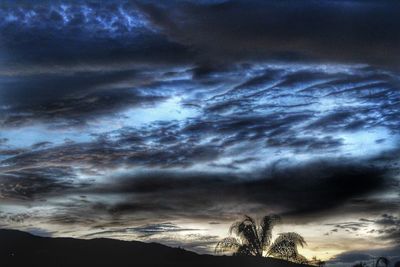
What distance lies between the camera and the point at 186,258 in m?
15.0

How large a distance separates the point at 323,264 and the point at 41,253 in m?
14.8

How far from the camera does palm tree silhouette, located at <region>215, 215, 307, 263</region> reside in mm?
22188

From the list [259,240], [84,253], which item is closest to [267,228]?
[259,240]

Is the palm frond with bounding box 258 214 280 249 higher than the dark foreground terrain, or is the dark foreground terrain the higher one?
the palm frond with bounding box 258 214 280 249

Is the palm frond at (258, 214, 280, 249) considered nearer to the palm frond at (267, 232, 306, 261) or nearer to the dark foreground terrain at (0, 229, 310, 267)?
the palm frond at (267, 232, 306, 261)

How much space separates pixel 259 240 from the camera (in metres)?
22.6

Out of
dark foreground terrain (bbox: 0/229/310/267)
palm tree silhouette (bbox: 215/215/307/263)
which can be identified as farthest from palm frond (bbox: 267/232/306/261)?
dark foreground terrain (bbox: 0/229/310/267)

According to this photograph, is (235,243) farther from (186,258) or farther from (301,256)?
(186,258)

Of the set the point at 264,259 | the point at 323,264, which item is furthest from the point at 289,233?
the point at 264,259

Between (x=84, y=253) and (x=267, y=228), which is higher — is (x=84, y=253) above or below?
below

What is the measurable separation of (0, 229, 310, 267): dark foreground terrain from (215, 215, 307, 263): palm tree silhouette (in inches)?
288

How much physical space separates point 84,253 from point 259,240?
409 inches

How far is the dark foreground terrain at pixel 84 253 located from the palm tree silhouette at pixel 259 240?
24.0 ft

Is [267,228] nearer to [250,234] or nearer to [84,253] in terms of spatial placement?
[250,234]
